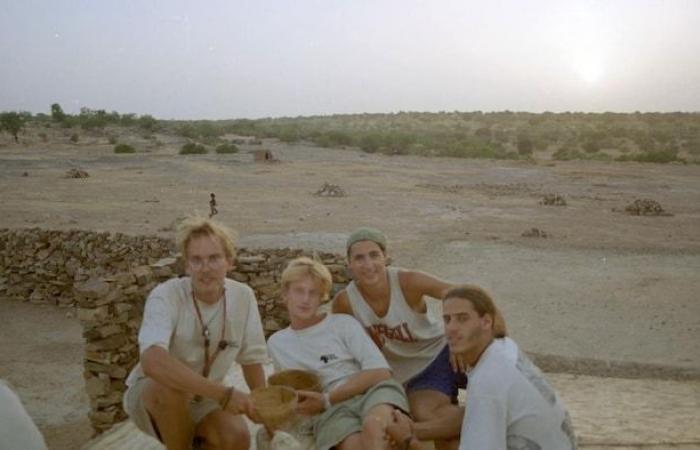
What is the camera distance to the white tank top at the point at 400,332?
402cm

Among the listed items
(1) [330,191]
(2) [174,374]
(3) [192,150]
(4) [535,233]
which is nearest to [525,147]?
(3) [192,150]

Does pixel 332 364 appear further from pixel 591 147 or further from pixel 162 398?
pixel 591 147

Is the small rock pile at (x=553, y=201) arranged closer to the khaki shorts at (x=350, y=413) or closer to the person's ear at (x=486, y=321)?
the khaki shorts at (x=350, y=413)

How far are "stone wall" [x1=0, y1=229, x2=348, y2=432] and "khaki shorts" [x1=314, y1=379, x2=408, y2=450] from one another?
390 centimetres

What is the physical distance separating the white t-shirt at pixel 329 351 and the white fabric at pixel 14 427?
1954 millimetres

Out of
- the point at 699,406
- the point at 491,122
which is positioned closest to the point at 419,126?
the point at 491,122

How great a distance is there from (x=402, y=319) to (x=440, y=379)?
39cm

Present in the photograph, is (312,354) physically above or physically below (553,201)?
above

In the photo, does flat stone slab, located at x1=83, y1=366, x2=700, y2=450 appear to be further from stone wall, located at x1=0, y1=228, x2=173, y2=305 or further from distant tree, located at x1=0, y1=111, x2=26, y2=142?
distant tree, located at x1=0, y1=111, x2=26, y2=142

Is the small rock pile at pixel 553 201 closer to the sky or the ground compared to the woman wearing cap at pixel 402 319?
closer to the ground

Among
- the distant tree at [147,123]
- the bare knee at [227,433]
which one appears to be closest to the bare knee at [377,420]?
the bare knee at [227,433]

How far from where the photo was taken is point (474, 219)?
52.5ft

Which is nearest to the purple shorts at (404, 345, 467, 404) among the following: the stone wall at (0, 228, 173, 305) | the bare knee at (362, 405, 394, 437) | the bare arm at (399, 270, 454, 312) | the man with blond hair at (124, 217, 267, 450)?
the bare arm at (399, 270, 454, 312)

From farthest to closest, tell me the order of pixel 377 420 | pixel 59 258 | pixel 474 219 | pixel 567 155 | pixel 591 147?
pixel 591 147, pixel 567 155, pixel 474 219, pixel 59 258, pixel 377 420
